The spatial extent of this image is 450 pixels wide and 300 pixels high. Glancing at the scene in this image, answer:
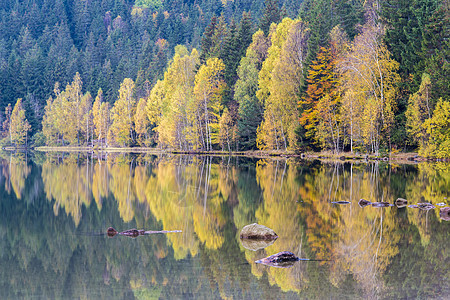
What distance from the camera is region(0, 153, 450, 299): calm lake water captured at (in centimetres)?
1050

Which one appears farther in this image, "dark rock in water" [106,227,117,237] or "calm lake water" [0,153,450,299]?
"dark rock in water" [106,227,117,237]

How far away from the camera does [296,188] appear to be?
2664 cm

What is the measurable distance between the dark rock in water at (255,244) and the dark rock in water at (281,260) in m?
1.35

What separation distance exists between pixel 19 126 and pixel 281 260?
A: 365 feet

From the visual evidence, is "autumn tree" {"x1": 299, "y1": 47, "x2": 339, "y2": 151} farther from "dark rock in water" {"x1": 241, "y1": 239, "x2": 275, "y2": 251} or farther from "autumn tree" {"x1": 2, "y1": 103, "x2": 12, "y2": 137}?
"autumn tree" {"x1": 2, "y1": 103, "x2": 12, "y2": 137}

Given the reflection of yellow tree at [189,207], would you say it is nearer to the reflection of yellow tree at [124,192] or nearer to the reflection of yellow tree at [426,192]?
the reflection of yellow tree at [124,192]

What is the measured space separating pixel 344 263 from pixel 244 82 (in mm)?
56098

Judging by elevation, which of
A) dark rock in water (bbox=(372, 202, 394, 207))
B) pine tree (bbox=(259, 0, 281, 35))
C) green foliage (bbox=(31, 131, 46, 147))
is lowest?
dark rock in water (bbox=(372, 202, 394, 207))

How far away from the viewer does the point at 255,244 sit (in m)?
14.2

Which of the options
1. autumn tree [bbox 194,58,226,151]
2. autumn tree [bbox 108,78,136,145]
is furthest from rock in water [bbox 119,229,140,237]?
autumn tree [bbox 108,78,136,145]

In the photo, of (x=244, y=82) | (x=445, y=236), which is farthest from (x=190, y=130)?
(x=445, y=236)

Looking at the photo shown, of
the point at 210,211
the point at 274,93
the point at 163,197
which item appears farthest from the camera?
the point at 274,93

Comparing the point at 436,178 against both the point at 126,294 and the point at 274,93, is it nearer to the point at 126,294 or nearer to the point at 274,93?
the point at 126,294

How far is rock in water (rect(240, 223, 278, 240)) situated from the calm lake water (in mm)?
298
